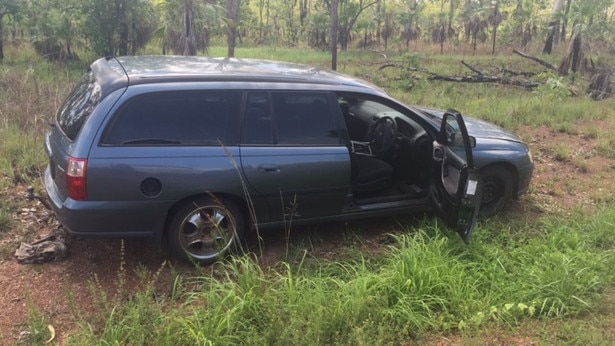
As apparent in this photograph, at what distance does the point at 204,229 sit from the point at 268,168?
2.45 ft

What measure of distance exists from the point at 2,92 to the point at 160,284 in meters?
6.95

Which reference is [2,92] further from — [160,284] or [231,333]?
[231,333]

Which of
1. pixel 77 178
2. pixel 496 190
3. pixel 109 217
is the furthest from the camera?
pixel 496 190

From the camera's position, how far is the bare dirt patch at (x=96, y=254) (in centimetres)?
366

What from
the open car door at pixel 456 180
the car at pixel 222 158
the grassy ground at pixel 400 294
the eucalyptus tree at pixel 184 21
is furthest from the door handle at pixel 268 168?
the eucalyptus tree at pixel 184 21

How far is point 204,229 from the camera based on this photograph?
426 cm

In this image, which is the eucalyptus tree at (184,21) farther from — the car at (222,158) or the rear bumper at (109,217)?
the rear bumper at (109,217)

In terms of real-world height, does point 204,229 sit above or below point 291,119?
below

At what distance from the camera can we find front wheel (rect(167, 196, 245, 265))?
4141 millimetres

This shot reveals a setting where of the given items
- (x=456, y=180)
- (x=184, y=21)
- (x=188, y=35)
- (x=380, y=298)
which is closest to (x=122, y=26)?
(x=184, y=21)

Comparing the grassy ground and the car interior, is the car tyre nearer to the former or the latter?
the grassy ground

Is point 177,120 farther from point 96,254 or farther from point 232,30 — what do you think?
point 232,30

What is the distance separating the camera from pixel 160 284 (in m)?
4.08

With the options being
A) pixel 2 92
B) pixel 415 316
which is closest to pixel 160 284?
pixel 415 316
